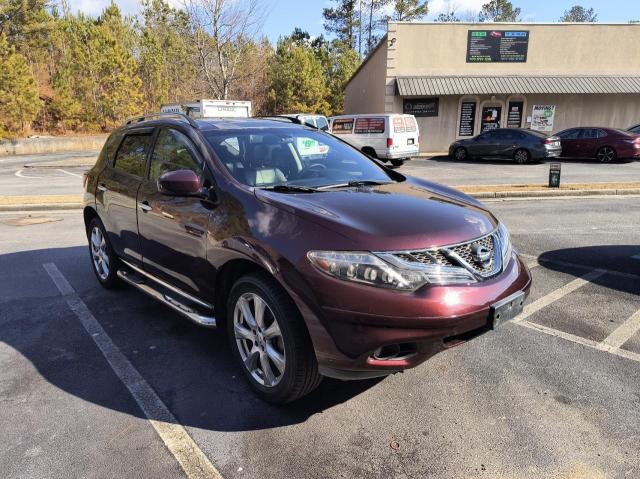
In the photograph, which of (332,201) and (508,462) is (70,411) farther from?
(508,462)

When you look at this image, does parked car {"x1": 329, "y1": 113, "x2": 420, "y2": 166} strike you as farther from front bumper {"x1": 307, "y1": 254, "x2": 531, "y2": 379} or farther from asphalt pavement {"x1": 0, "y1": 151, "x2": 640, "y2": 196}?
front bumper {"x1": 307, "y1": 254, "x2": 531, "y2": 379}

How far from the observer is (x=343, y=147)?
14.2ft

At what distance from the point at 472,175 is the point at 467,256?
13.6m

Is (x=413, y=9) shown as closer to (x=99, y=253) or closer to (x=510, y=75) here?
(x=510, y=75)

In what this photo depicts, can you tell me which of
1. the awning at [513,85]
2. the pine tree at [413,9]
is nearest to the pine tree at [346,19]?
the pine tree at [413,9]

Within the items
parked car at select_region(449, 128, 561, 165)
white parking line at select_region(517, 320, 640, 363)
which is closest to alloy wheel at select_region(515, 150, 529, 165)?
parked car at select_region(449, 128, 561, 165)

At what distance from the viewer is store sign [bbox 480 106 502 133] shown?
80.9ft

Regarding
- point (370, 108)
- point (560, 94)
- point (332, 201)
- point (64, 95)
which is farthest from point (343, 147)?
point (64, 95)

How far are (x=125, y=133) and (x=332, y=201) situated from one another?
2864mm

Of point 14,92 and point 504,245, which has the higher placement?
point 14,92

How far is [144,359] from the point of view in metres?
3.63

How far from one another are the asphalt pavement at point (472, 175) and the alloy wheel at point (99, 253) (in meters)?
8.39

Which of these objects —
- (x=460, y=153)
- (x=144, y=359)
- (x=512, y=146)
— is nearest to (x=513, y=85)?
(x=460, y=153)

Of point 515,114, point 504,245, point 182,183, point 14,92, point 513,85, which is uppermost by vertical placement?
point 14,92
